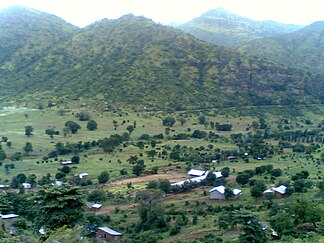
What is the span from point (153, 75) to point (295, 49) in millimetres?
83530

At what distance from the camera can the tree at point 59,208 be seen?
918 inches

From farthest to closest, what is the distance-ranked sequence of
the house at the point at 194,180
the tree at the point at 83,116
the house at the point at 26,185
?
the tree at the point at 83,116, the house at the point at 26,185, the house at the point at 194,180

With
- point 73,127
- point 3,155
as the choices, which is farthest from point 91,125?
point 3,155

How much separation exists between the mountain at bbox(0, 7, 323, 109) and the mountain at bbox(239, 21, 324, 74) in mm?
31224

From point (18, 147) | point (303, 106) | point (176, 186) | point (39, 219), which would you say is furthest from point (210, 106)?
point (39, 219)

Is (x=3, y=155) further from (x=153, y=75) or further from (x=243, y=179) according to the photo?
(x=153, y=75)

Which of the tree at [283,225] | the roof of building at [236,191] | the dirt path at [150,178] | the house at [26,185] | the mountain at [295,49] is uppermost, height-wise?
the mountain at [295,49]

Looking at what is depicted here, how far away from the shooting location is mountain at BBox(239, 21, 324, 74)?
15075 centimetres

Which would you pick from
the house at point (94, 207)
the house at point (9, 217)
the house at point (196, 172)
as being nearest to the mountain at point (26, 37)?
the house at point (196, 172)

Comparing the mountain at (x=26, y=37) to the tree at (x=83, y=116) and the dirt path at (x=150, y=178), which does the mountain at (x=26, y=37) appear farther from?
the dirt path at (x=150, y=178)

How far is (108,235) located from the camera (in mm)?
33188

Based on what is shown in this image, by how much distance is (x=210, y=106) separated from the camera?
338 ft

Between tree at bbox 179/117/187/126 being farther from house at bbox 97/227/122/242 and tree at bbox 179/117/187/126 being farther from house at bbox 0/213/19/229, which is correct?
house at bbox 0/213/19/229

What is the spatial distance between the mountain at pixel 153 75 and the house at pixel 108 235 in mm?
67227
